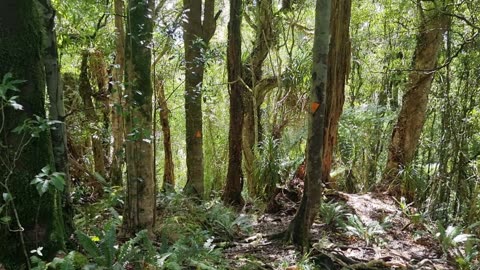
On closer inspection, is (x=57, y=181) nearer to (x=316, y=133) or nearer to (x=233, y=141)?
(x=316, y=133)

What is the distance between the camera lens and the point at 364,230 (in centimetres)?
612

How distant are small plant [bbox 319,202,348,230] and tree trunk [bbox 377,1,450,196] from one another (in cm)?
243

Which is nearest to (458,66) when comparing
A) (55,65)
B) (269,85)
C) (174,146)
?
(269,85)

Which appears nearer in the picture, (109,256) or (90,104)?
(109,256)

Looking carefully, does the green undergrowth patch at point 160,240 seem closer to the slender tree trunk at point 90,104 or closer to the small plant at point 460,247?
the slender tree trunk at point 90,104

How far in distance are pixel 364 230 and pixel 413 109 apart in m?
3.75

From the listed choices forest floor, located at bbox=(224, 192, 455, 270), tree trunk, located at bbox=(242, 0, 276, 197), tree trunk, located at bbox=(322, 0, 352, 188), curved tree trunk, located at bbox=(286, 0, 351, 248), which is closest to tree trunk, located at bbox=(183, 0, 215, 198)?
tree trunk, located at bbox=(242, 0, 276, 197)

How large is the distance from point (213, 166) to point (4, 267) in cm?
769

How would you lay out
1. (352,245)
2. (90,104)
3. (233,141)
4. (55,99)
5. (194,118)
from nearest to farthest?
(55,99)
(352,245)
(194,118)
(233,141)
(90,104)

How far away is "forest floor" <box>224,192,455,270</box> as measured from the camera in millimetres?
5070

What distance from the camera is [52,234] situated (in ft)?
11.7

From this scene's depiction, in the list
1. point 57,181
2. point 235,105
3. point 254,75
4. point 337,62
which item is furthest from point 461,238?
point 57,181

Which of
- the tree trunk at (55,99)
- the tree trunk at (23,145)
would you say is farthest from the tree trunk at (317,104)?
the tree trunk at (23,145)

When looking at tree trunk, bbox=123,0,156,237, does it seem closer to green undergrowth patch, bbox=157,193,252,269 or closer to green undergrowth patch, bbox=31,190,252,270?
green undergrowth patch, bbox=31,190,252,270
